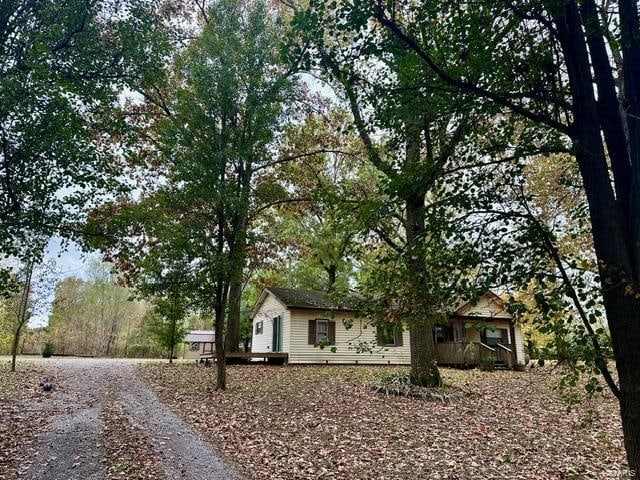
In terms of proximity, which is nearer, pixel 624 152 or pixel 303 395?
pixel 624 152

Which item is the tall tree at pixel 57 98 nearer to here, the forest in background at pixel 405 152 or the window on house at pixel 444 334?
the forest in background at pixel 405 152

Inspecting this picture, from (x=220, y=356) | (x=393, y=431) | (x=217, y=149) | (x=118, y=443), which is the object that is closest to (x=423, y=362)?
(x=393, y=431)

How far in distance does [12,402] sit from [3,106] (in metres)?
A: 7.10

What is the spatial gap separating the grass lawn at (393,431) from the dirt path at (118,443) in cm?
44

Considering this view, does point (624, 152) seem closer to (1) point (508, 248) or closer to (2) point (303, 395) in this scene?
(1) point (508, 248)

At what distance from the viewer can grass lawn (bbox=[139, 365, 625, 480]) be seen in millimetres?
5844

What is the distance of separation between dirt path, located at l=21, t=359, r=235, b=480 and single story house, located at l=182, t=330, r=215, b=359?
83.9 ft

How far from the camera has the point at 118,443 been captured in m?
6.43

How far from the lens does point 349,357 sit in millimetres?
20000

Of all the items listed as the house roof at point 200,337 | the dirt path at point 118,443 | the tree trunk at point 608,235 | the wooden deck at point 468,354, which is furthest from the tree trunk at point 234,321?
the house roof at point 200,337

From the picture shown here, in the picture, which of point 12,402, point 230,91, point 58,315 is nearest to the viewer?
point 12,402

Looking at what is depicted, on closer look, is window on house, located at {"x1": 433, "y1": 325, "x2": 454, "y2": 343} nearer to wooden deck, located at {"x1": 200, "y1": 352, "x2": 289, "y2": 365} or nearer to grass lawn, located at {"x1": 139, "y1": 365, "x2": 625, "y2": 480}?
wooden deck, located at {"x1": 200, "y1": 352, "x2": 289, "y2": 365}

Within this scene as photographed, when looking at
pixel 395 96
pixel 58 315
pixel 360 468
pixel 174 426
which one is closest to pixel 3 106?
pixel 395 96

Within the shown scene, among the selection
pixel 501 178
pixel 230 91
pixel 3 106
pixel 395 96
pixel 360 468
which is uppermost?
pixel 230 91
